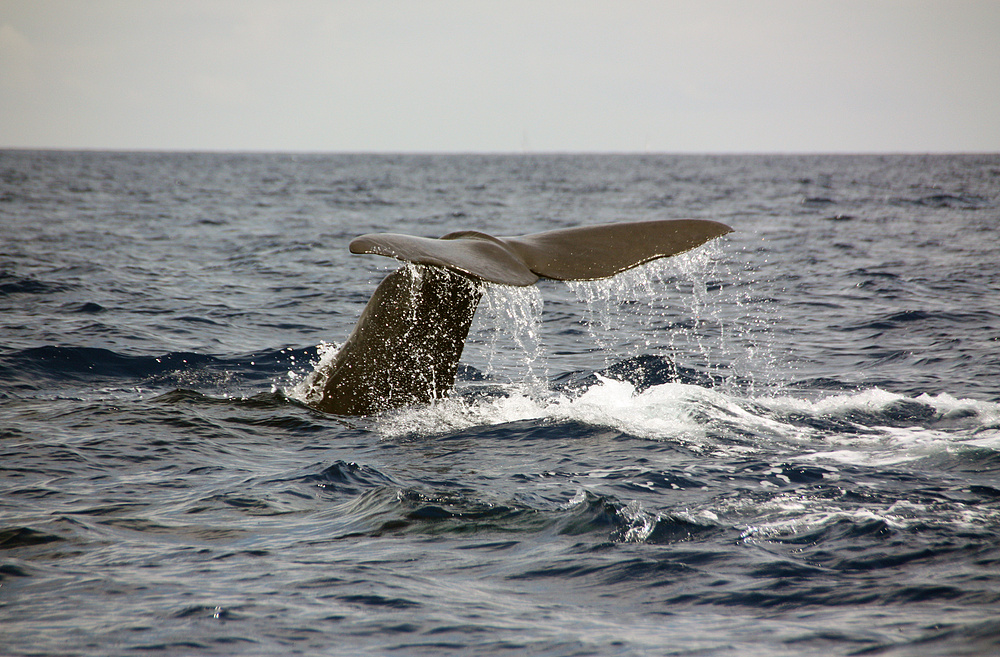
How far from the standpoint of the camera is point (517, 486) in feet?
18.5

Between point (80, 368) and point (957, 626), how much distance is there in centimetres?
A: 853

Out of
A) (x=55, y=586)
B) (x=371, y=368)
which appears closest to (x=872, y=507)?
(x=371, y=368)

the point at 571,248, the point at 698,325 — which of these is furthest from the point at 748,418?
the point at 698,325

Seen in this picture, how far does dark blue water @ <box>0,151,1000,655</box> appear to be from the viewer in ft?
12.7

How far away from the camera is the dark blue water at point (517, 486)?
3.87 m

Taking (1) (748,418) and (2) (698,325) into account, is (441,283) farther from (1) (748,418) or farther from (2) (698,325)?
(2) (698,325)

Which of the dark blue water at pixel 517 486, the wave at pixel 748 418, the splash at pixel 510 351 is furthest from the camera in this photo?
the splash at pixel 510 351

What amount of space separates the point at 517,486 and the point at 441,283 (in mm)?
1630

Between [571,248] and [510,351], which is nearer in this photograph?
[571,248]

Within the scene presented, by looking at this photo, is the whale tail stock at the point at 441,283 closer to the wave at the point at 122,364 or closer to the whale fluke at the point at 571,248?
the whale fluke at the point at 571,248

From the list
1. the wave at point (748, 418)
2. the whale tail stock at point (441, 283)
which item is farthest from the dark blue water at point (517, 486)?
the whale tail stock at point (441, 283)

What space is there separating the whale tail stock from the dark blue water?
222 mm

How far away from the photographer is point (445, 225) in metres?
26.3

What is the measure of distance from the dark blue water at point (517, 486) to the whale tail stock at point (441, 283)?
222 mm
